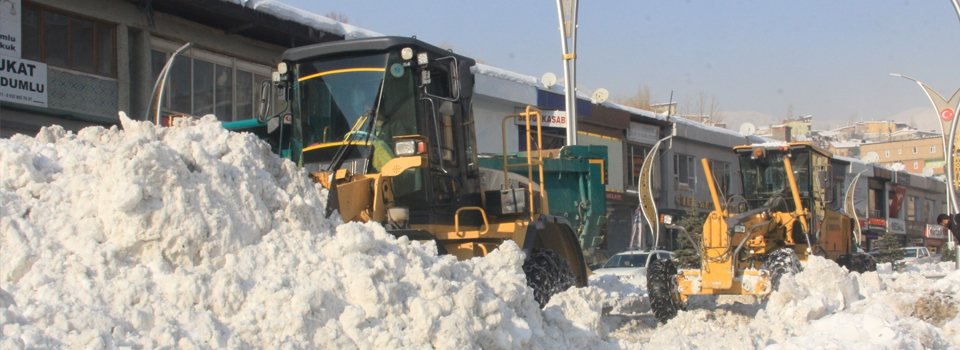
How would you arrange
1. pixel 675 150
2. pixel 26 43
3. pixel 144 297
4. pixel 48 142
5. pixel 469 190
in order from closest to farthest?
pixel 144 297
pixel 48 142
pixel 469 190
pixel 26 43
pixel 675 150

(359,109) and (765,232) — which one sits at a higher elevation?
(359,109)

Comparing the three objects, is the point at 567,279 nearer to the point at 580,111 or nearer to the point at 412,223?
the point at 412,223

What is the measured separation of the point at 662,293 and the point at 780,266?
1.38 m

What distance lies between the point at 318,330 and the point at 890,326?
5.02 meters

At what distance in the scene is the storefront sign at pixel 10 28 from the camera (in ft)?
44.9

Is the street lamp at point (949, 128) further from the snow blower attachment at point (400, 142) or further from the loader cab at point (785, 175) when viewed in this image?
the snow blower attachment at point (400, 142)

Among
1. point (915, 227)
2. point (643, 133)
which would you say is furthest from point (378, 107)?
point (915, 227)

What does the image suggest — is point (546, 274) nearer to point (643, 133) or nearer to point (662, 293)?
point (662, 293)

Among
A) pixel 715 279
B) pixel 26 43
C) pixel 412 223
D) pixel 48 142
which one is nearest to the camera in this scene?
pixel 48 142

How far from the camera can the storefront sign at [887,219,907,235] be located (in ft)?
159

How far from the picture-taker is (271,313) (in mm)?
4426

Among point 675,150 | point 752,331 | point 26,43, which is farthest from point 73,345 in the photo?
point 675,150

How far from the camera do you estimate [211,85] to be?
694 inches

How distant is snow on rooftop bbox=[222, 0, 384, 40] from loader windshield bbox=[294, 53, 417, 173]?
417 inches
